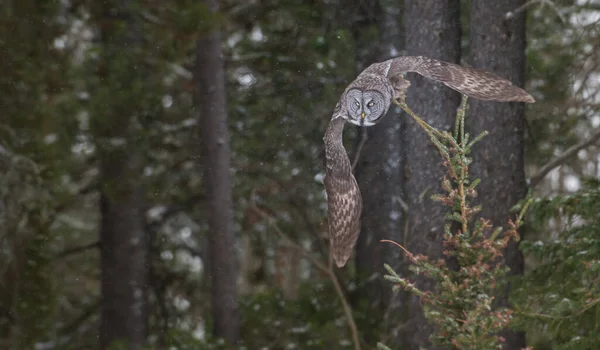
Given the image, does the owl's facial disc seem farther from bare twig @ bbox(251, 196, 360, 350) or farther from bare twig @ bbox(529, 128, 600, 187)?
bare twig @ bbox(251, 196, 360, 350)

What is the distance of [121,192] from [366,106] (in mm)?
4538

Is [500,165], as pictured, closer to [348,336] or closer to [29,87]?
[348,336]

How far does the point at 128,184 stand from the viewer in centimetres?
820

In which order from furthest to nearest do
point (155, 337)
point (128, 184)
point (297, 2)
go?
point (155, 337), point (128, 184), point (297, 2)

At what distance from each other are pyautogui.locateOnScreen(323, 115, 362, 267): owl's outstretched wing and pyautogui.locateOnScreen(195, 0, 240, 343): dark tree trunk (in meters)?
3.04

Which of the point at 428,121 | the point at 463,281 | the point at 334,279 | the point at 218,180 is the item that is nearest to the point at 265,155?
the point at 218,180

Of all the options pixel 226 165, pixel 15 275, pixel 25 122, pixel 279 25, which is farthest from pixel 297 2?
pixel 15 275

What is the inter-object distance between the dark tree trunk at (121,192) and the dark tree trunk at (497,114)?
13.1 ft

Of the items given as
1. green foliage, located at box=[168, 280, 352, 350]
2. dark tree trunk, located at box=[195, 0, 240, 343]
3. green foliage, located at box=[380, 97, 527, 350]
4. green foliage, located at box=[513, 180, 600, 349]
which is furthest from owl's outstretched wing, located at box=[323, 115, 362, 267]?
dark tree trunk, located at box=[195, 0, 240, 343]

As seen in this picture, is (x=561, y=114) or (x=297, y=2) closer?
(x=561, y=114)

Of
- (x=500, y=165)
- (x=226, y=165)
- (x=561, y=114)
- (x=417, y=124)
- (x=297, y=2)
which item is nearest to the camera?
(x=417, y=124)

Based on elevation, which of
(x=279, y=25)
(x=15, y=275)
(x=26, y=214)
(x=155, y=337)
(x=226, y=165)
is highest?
(x=279, y=25)

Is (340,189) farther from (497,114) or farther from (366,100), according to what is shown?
(497,114)

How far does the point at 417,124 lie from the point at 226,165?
3327 mm
